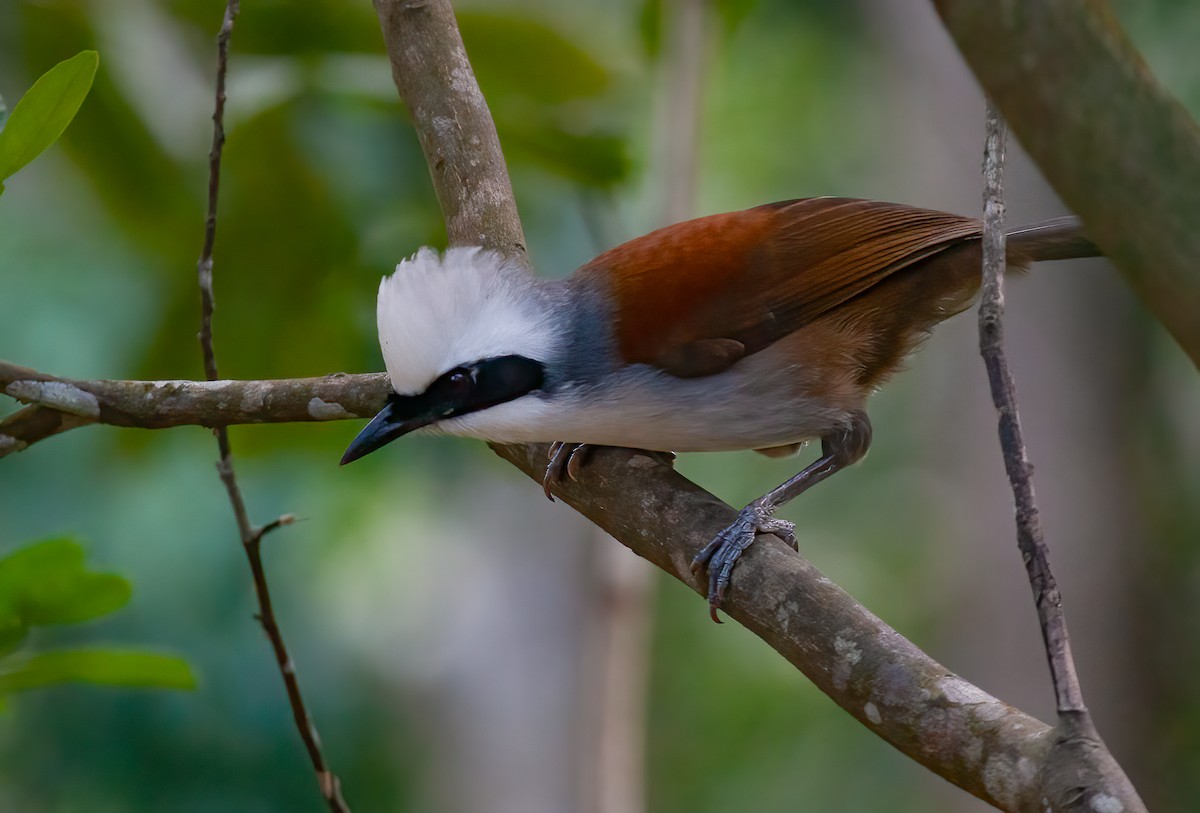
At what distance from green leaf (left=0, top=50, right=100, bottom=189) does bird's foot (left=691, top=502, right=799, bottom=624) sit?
51.6 inches

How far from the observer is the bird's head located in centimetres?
231

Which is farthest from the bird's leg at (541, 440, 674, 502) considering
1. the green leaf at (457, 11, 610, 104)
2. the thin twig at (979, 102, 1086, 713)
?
the green leaf at (457, 11, 610, 104)

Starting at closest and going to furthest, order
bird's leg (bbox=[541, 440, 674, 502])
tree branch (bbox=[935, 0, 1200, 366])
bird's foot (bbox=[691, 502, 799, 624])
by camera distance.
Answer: tree branch (bbox=[935, 0, 1200, 366]) < bird's foot (bbox=[691, 502, 799, 624]) < bird's leg (bbox=[541, 440, 674, 502])

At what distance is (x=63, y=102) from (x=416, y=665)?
4622 mm

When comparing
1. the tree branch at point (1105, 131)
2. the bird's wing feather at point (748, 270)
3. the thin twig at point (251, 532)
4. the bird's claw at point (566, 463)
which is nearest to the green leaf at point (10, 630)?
the thin twig at point (251, 532)

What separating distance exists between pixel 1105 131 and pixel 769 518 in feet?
4.67

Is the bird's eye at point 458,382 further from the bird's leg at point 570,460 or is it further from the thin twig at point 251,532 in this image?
the thin twig at point 251,532

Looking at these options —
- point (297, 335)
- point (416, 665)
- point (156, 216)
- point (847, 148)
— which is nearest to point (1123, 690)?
point (416, 665)

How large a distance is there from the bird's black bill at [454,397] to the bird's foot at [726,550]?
1.90 feet

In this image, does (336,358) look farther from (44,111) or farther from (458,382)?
(44,111)

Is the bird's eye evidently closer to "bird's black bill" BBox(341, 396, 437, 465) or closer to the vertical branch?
"bird's black bill" BBox(341, 396, 437, 465)

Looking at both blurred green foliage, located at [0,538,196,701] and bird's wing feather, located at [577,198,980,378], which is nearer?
blurred green foliage, located at [0,538,196,701]

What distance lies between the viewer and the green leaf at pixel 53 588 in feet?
5.71

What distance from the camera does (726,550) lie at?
211 centimetres
